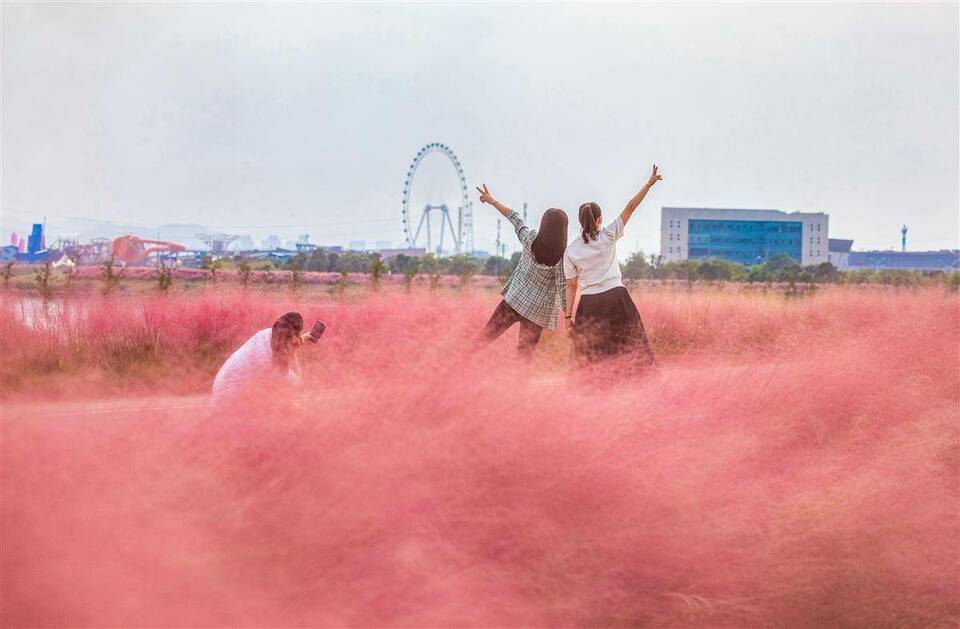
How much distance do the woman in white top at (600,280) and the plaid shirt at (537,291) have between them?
0.17 meters

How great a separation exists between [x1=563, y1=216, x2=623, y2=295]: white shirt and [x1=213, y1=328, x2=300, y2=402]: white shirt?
315 centimetres

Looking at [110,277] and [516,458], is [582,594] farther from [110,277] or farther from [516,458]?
[110,277]

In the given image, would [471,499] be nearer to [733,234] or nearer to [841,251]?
[733,234]

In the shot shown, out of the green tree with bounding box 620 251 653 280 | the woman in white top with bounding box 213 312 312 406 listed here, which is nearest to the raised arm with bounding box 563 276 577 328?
the woman in white top with bounding box 213 312 312 406

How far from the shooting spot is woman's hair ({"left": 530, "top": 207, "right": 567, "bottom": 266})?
9.12m

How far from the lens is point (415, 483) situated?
14.4ft

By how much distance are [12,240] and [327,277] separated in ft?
212

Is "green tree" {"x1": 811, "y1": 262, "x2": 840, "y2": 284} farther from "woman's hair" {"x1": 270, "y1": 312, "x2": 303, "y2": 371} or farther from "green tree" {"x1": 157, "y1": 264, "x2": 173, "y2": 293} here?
"woman's hair" {"x1": 270, "y1": 312, "x2": 303, "y2": 371}

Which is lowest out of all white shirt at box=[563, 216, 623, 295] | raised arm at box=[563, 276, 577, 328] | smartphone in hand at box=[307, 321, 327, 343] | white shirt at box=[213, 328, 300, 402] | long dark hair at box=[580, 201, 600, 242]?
white shirt at box=[213, 328, 300, 402]

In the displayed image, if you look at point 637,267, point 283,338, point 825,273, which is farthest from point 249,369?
point 825,273

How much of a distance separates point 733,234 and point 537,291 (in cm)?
11138

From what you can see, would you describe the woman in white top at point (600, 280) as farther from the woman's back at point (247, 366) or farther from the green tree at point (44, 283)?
the green tree at point (44, 283)

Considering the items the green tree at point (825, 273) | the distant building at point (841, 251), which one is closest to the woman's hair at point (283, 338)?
the green tree at point (825, 273)

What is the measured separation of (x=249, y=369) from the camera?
6.42 metres
